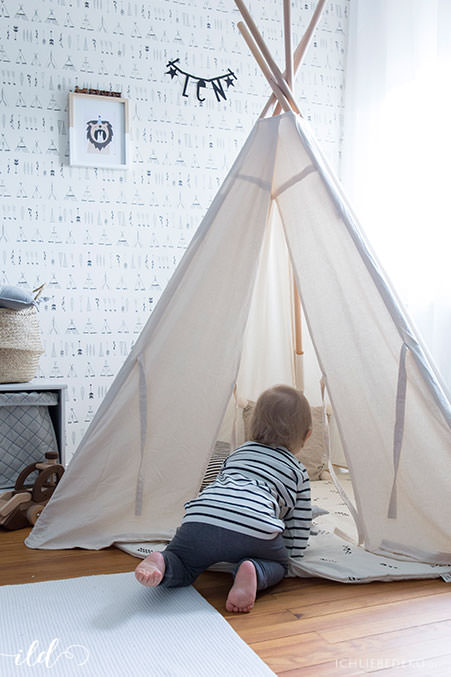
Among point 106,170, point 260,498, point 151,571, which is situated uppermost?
point 106,170

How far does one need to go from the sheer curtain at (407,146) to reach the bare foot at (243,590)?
58.1 inches

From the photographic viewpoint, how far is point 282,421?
212cm

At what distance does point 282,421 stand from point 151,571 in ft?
2.09

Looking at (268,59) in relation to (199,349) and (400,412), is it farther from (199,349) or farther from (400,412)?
(400,412)

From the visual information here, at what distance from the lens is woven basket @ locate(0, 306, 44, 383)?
2.79 meters

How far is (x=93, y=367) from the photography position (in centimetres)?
342

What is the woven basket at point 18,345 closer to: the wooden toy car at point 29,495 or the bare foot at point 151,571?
the wooden toy car at point 29,495

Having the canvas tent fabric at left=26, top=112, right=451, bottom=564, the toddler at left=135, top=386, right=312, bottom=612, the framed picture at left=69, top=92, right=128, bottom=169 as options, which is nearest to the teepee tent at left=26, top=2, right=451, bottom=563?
the canvas tent fabric at left=26, top=112, right=451, bottom=564

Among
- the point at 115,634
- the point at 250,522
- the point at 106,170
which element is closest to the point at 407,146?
the point at 106,170

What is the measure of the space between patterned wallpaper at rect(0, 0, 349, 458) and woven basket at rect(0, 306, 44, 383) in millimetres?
437

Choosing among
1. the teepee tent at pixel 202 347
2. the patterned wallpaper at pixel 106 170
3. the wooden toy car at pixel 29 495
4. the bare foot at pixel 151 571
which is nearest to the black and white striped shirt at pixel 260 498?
the bare foot at pixel 151 571

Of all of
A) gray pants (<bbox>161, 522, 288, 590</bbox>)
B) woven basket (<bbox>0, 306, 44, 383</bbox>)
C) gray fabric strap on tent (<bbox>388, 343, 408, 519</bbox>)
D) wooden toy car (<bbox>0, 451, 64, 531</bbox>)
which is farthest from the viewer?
woven basket (<bbox>0, 306, 44, 383</bbox>)

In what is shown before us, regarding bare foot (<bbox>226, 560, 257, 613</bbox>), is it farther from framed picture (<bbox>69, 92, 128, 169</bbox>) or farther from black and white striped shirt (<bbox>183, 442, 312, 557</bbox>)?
framed picture (<bbox>69, 92, 128, 169</bbox>)

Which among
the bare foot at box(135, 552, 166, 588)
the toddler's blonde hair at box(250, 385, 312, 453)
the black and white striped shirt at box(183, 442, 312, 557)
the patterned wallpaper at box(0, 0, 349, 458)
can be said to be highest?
the patterned wallpaper at box(0, 0, 349, 458)
